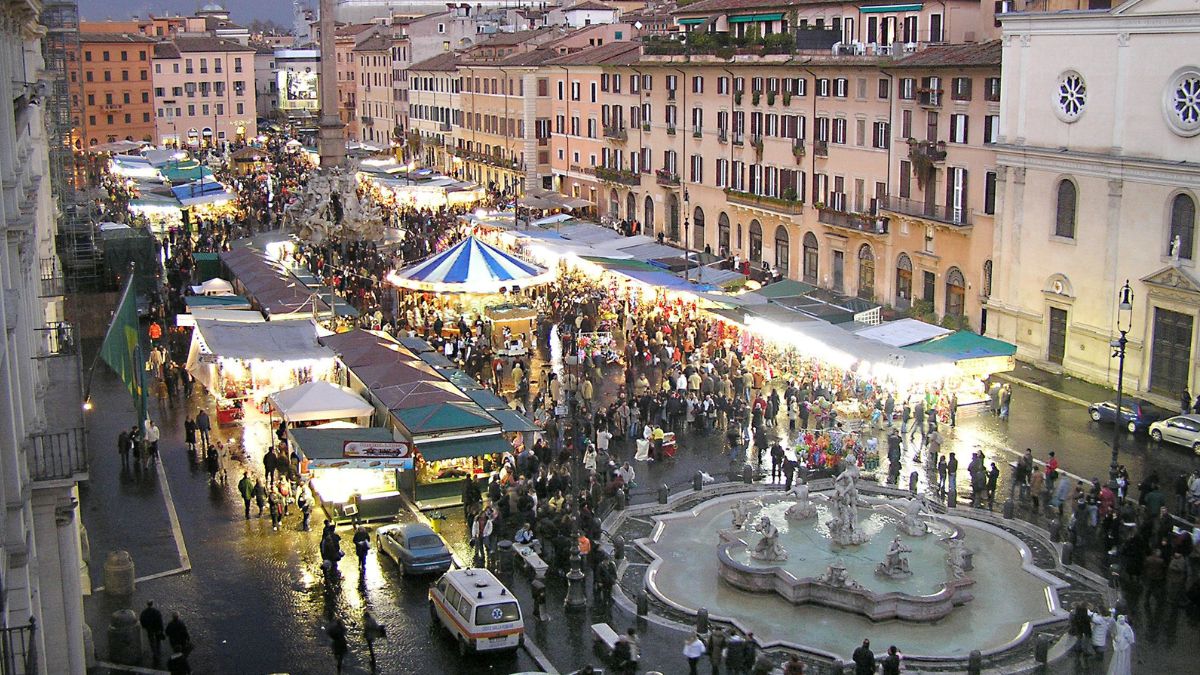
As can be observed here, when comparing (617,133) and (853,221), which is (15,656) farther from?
(617,133)

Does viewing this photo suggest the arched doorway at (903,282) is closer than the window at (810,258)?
Yes

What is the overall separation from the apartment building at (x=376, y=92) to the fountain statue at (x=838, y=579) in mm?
84926

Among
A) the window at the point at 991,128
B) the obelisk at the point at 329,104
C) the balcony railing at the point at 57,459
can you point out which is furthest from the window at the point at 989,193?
the obelisk at the point at 329,104

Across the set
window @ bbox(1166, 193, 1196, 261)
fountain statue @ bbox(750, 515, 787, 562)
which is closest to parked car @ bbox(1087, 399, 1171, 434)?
window @ bbox(1166, 193, 1196, 261)

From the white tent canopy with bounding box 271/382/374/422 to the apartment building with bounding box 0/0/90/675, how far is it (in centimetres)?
865

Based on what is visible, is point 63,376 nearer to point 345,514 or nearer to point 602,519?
point 345,514

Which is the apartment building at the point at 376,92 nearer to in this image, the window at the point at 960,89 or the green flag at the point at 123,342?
the window at the point at 960,89

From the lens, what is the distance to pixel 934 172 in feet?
143

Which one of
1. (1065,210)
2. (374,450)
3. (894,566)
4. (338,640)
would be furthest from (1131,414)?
(338,640)

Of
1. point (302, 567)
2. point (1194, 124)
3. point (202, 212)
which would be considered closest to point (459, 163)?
point (202, 212)

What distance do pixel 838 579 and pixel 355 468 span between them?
1004cm

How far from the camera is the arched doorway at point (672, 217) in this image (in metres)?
60.9

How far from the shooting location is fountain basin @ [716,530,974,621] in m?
21.3

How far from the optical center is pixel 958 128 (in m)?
42.3
